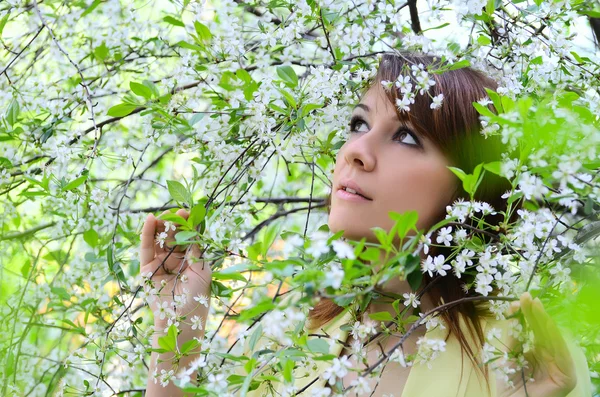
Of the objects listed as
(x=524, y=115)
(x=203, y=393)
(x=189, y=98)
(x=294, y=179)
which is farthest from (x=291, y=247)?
(x=294, y=179)

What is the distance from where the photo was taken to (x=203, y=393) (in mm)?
969

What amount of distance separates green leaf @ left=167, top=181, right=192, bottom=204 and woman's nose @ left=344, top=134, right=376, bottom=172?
0.99 ft

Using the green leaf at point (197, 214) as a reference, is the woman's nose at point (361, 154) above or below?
above

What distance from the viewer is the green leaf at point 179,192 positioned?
129 cm

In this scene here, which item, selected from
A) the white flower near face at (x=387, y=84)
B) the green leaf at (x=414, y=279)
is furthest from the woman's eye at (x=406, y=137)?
the green leaf at (x=414, y=279)

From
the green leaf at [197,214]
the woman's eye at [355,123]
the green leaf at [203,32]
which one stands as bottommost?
the green leaf at [197,214]

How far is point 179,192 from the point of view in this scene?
1.30 m

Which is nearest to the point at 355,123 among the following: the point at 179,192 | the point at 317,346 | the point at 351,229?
the point at 351,229

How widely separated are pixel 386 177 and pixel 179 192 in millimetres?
380

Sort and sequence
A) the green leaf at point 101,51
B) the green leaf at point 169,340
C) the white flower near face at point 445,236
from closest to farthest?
1. the white flower near face at point 445,236
2. the green leaf at point 169,340
3. the green leaf at point 101,51

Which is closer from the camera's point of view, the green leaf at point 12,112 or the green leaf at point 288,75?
the green leaf at point 288,75

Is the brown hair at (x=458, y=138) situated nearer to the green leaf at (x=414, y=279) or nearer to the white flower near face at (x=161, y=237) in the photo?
the green leaf at (x=414, y=279)

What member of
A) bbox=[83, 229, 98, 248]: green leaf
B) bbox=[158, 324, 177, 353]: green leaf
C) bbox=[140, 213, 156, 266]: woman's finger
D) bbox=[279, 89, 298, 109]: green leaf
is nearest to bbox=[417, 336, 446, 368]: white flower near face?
bbox=[158, 324, 177, 353]: green leaf

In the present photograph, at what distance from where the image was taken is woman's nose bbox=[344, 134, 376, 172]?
132cm
